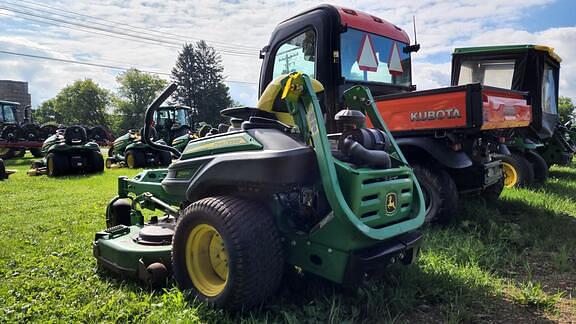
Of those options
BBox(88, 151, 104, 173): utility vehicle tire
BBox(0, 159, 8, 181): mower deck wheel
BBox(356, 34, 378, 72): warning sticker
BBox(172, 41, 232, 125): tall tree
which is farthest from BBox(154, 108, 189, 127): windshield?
BBox(172, 41, 232, 125): tall tree

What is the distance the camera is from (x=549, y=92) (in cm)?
776


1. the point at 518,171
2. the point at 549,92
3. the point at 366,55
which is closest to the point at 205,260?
the point at 366,55

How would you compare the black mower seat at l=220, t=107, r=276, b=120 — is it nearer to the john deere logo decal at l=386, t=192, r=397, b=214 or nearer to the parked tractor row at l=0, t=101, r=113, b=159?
the john deere logo decal at l=386, t=192, r=397, b=214

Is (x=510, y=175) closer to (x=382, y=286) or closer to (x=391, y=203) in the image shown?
(x=382, y=286)

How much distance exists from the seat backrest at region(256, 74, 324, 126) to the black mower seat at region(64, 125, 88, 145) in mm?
9069

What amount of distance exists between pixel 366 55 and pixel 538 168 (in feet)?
16.0

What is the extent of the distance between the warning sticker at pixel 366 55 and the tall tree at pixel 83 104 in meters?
60.5

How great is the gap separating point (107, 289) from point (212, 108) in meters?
47.8

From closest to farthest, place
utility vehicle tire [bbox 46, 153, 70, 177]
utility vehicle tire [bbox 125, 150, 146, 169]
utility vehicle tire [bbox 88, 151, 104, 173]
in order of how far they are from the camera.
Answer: utility vehicle tire [bbox 46, 153, 70, 177]
utility vehicle tire [bbox 88, 151, 104, 173]
utility vehicle tire [bbox 125, 150, 146, 169]

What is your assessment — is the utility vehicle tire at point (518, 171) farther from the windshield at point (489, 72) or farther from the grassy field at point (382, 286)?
the grassy field at point (382, 286)

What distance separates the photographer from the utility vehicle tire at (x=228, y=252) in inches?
87.1

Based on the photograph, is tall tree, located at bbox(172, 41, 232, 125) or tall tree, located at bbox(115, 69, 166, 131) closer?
tall tree, located at bbox(172, 41, 232, 125)

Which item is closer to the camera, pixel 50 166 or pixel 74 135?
pixel 50 166

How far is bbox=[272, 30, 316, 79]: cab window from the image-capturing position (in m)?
4.40
